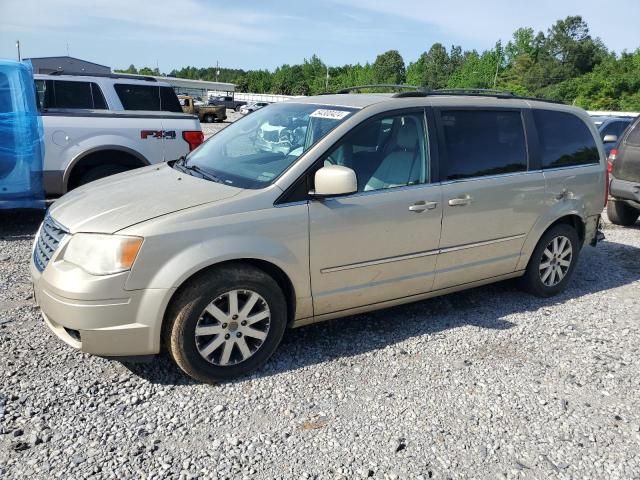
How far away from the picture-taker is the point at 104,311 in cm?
306

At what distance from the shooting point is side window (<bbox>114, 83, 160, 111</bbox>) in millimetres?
8469

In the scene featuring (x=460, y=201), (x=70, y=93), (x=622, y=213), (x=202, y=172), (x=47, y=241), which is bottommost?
(x=622, y=213)

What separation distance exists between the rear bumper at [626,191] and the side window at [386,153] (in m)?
5.02

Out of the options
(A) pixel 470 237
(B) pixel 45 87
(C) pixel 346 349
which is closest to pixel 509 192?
(A) pixel 470 237

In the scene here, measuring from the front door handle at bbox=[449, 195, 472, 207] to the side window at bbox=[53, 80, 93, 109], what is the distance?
631 cm

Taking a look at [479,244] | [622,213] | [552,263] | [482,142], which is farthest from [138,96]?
A: [622,213]

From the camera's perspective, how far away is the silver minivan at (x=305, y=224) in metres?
3.13

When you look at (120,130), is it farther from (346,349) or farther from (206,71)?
(206,71)

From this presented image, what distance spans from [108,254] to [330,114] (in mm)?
1839

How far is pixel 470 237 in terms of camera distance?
4.33 metres

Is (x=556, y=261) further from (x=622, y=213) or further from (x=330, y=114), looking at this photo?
(x=622, y=213)

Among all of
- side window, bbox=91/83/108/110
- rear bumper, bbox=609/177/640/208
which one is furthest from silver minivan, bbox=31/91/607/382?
side window, bbox=91/83/108/110

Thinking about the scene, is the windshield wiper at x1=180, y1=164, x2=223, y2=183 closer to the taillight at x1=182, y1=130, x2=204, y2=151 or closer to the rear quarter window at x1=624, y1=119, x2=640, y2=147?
the taillight at x1=182, y1=130, x2=204, y2=151

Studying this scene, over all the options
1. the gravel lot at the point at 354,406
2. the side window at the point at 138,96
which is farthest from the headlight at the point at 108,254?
the side window at the point at 138,96
